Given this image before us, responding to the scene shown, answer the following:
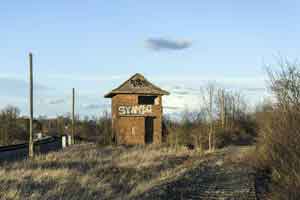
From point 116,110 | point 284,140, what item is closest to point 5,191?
point 284,140

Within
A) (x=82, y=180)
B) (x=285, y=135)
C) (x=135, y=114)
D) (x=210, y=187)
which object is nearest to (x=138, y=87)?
(x=135, y=114)

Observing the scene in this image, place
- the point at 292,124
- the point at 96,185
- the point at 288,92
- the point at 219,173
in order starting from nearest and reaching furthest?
1. the point at 292,124
2. the point at 288,92
3. the point at 96,185
4. the point at 219,173

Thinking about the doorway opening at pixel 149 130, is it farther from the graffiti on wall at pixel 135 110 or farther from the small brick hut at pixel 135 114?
the graffiti on wall at pixel 135 110

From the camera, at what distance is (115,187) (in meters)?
18.5

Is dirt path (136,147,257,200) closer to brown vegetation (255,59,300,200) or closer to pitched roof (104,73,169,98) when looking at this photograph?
brown vegetation (255,59,300,200)

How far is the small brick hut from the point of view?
53594 millimetres

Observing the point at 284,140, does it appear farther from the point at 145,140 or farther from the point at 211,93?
the point at 211,93

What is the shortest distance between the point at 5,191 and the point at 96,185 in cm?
402

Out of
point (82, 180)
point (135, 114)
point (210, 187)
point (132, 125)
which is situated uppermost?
point (135, 114)

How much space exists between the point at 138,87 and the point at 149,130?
15.9 ft

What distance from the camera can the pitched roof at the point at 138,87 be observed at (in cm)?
5447

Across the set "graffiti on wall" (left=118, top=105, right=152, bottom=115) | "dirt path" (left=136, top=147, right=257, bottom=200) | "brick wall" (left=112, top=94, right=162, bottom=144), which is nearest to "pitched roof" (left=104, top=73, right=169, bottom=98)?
"brick wall" (left=112, top=94, right=162, bottom=144)

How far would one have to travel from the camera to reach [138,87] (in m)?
55.2

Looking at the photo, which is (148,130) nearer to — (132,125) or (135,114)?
(132,125)
